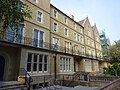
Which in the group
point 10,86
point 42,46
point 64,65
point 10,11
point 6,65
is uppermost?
point 10,11

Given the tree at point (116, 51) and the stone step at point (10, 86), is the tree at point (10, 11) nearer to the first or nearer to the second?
the stone step at point (10, 86)

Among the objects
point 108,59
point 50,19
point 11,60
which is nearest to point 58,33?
point 50,19

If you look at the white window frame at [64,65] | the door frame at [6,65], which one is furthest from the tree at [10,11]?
the white window frame at [64,65]

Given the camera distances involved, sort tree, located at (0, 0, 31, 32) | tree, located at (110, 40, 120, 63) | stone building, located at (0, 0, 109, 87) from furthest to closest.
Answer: tree, located at (110, 40, 120, 63) → stone building, located at (0, 0, 109, 87) → tree, located at (0, 0, 31, 32)

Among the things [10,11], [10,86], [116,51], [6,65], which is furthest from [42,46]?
[116,51]

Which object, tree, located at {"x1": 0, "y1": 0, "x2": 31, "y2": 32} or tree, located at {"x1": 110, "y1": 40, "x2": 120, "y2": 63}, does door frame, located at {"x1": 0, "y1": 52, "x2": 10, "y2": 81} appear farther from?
tree, located at {"x1": 110, "y1": 40, "x2": 120, "y2": 63}

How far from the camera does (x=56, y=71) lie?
1933 centimetres

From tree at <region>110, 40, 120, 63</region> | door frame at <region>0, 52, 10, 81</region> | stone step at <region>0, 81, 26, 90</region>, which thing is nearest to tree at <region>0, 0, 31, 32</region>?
stone step at <region>0, 81, 26, 90</region>

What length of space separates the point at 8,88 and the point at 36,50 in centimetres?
650

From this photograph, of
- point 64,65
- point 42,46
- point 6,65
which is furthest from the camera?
point 64,65

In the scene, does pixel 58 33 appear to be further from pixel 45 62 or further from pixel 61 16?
pixel 45 62

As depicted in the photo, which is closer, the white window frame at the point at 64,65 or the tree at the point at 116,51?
the white window frame at the point at 64,65

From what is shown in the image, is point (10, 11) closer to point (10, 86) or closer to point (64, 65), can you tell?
point (10, 86)

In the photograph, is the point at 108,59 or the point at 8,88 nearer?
the point at 8,88
